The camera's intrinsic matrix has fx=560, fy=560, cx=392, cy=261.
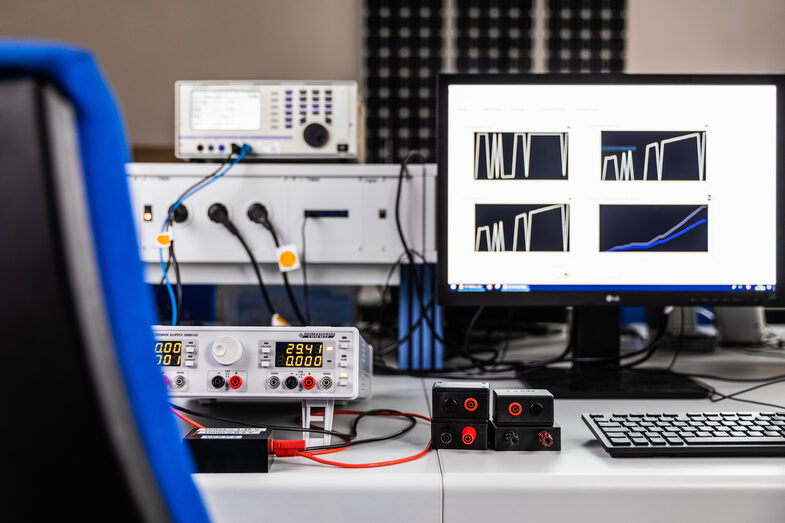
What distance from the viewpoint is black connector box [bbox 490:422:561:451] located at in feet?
2.27

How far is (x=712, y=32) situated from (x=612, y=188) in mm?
2934

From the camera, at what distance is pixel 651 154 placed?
0.95 metres

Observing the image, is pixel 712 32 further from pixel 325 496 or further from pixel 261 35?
pixel 325 496

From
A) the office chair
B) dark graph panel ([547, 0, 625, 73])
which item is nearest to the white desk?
the office chair

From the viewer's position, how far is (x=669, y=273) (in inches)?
37.8

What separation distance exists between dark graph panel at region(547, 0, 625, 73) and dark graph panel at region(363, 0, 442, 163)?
67 cm

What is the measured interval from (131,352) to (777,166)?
41.5 inches

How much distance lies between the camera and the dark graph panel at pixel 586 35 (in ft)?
10.5

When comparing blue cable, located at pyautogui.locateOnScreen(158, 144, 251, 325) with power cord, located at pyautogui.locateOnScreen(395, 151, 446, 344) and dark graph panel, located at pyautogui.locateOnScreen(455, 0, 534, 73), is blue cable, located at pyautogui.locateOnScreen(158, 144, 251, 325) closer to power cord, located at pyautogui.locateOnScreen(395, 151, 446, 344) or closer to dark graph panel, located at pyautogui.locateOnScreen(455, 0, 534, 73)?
power cord, located at pyautogui.locateOnScreen(395, 151, 446, 344)

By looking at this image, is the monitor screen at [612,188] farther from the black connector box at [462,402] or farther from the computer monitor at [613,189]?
the black connector box at [462,402]

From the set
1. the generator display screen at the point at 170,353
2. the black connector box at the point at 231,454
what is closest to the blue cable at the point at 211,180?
the generator display screen at the point at 170,353

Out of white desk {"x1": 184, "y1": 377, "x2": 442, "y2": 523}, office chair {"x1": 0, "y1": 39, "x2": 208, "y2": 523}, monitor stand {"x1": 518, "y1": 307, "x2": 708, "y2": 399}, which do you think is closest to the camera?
office chair {"x1": 0, "y1": 39, "x2": 208, "y2": 523}

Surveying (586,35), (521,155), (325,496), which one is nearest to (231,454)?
(325,496)

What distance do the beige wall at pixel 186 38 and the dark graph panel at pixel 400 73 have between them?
13 centimetres
